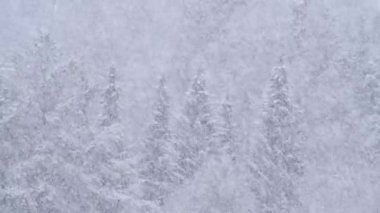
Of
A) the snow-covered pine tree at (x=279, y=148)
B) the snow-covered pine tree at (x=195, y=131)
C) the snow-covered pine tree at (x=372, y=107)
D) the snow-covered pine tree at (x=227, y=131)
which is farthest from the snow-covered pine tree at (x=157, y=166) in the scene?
the snow-covered pine tree at (x=372, y=107)

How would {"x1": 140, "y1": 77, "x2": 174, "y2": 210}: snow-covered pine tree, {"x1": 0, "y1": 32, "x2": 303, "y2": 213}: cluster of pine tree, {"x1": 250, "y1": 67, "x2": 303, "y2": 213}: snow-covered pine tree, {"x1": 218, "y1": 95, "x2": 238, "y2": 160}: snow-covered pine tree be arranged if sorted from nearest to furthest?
{"x1": 0, "y1": 32, "x2": 303, "y2": 213}: cluster of pine tree, {"x1": 140, "y1": 77, "x2": 174, "y2": 210}: snow-covered pine tree, {"x1": 250, "y1": 67, "x2": 303, "y2": 213}: snow-covered pine tree, {"x1": 218, "y1": 95, "x2": 238, "y2": 160}: snow-covered pine tree

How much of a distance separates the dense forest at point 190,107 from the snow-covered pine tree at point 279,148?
0.06 metres

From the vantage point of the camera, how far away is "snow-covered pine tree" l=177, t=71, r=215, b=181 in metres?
26.4

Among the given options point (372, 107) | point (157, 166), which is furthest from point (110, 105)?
point (372, 107)

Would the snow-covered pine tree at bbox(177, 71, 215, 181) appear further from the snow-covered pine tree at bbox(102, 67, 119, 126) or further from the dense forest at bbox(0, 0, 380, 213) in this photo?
the snow-covered pine tree at bbox(102, 67, 119, 126)

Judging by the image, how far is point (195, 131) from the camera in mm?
27406

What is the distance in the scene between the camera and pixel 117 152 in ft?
75.1

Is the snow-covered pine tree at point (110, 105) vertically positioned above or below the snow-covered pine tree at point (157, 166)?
above

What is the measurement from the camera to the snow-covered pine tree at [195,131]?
26.4 m

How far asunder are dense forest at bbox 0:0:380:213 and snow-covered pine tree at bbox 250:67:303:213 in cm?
6

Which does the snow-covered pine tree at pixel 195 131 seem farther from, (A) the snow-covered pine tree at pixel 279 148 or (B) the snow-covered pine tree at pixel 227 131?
(A) the snow-covered pine tree at pixel 279 148

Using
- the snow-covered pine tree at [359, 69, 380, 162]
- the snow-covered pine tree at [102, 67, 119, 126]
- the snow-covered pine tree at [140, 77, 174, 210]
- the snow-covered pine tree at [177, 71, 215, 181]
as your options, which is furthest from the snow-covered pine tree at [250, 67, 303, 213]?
the snow-covered pine tree at [102, 67, 119, 126]

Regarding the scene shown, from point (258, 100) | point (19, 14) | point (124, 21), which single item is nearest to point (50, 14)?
point (19, 14)

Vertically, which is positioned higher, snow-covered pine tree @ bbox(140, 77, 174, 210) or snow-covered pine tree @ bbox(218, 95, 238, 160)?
snow-covered pine tree @ bbox(218, 95, 238, 160)
